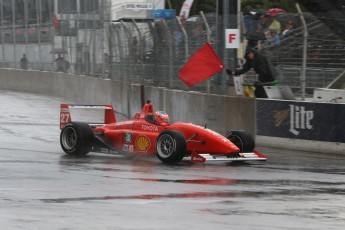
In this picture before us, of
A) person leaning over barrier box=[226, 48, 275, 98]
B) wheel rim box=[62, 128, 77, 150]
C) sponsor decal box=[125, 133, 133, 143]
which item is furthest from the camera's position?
person leaning over barrier box=[226, 48, 275, 98]

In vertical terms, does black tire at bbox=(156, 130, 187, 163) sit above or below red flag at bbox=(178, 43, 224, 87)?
below

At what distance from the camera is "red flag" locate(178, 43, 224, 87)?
18797mm

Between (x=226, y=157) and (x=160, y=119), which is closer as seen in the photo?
(x=226, y=157)

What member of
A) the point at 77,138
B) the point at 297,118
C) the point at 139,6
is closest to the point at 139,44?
the point at 297,118

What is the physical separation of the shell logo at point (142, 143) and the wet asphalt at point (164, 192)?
7.8 inches

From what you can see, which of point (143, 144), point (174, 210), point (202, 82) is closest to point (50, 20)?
point (202, 82)

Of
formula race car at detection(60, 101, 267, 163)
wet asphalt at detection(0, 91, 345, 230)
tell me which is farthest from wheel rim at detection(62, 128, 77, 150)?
wet asphalt at detection(0, 91, 345, 230)

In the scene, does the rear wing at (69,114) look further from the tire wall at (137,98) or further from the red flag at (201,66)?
the red flag at (201,66)

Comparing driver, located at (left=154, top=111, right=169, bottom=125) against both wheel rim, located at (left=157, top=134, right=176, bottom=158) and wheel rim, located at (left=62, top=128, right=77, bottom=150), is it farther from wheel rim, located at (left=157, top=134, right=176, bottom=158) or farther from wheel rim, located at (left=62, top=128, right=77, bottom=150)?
wheel rim, located at (left=62, top=128, right=77, bottom=150)

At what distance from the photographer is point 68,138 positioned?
14898mm

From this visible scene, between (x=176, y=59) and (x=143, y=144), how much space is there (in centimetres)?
738

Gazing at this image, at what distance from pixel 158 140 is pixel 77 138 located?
65.4 inches

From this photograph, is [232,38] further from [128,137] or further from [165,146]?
[165,146]

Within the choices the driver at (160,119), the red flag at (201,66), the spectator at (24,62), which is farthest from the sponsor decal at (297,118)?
the spectator at (24,62)
